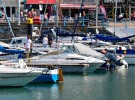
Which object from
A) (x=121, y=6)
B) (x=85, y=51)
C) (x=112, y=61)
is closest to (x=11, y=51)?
(x=85, y=51)

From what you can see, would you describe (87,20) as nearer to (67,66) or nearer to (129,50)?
(129,50)

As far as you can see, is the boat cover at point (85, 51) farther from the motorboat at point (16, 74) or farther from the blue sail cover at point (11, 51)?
the motorboat at point (16, 74)

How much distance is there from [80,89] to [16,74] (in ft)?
14.0

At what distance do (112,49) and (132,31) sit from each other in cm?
1146

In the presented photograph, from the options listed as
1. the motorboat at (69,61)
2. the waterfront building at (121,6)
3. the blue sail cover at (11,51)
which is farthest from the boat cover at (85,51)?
the waterfront building at (121,6)

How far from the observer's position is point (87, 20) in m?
63.4

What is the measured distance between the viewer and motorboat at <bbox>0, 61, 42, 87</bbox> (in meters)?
34.8

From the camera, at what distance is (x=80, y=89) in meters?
37.2

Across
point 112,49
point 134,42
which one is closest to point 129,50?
point 112,49

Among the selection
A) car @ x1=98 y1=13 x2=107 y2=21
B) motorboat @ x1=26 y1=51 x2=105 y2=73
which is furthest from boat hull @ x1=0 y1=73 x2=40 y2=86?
car @ x1=98 y1=13 x2=107 y2=21

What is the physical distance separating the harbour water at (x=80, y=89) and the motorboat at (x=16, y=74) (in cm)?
41

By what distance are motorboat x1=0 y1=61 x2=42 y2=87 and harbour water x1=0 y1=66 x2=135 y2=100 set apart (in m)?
0.41

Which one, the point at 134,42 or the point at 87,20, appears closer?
the point at 134,42

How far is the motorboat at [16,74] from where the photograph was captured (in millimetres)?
34844
